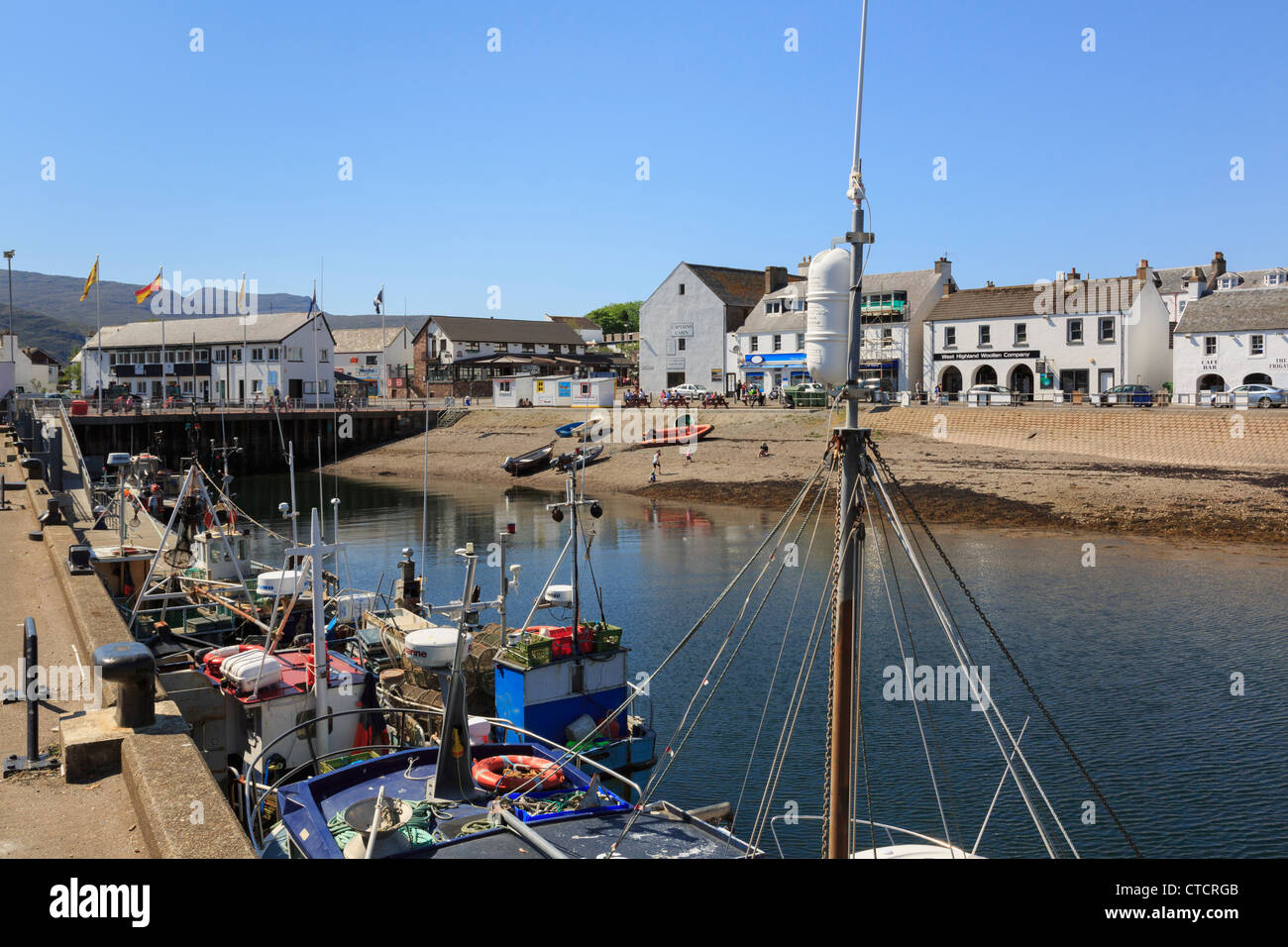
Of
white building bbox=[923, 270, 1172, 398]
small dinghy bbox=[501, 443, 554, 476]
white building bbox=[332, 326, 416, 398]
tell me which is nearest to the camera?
white building bbox=[923, 270, 1172, 398]

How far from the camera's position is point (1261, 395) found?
56344 millimetres

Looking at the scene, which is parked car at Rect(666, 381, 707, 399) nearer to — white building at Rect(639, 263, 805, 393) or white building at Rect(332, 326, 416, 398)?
white building at Rect(639, 263, 805, 393)

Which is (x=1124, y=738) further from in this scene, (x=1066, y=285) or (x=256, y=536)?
(x=1066, y=285)

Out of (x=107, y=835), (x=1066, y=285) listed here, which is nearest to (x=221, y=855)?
(x=107, y=835)

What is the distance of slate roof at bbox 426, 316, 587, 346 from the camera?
108000 millimetres

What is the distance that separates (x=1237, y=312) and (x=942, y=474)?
2504cm

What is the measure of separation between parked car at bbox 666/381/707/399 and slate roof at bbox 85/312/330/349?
3367 cm

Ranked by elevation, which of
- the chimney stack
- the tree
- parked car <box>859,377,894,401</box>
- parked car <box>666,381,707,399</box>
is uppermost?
the tree

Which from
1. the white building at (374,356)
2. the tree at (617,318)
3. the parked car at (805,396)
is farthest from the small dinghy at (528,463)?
the tree at (617,318)

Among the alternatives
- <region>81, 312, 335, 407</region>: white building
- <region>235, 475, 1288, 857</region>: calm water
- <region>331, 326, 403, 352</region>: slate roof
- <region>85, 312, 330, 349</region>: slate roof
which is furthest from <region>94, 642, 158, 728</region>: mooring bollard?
<region>331, 326, 403, 352</region>: slate roof

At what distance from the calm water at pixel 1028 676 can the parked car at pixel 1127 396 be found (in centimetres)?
2045

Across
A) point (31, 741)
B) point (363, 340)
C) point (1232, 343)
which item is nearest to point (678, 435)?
point (1232, 343)
